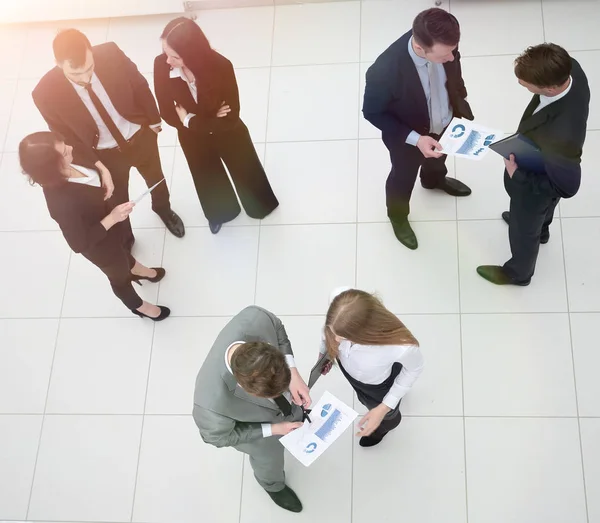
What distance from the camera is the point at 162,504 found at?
3.42 meters

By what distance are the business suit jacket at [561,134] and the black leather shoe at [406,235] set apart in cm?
97

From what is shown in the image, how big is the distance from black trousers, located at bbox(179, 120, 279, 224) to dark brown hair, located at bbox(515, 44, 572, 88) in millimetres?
1554

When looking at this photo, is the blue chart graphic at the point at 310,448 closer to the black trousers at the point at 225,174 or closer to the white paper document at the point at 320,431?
the white paper document at the point at 320,431

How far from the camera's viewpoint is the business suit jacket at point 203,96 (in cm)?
316

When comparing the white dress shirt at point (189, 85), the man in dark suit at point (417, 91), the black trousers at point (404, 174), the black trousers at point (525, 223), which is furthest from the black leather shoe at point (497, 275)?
the white dress shirt at point (189, 85)

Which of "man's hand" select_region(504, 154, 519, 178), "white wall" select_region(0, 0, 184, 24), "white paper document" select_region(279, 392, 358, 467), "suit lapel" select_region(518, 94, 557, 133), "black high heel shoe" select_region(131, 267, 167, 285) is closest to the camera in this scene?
"suit lapel" select_region(518, 94, 557, 133)

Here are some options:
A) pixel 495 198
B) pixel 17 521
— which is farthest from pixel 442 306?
pixel 17 521

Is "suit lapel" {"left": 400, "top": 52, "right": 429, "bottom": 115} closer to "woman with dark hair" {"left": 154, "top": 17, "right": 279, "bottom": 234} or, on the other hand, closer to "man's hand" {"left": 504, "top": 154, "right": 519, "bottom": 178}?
"man's hand" {"left": 504, "top": 154, "right": 519, "bottom": 178}

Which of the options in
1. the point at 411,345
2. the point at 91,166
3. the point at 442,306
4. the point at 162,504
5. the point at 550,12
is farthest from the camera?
the point at 550,12

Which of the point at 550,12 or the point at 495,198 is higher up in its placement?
the point at 550,12

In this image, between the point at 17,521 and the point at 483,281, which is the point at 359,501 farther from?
the point at 17,521

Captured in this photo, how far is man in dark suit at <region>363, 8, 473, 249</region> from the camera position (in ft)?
8.89

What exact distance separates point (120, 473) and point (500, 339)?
2159mm

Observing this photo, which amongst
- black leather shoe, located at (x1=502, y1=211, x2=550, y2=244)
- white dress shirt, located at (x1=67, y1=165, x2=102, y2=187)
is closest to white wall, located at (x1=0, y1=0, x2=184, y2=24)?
white dress shirt, located at (x1=67, y1=165, x2=102, y2=187)
